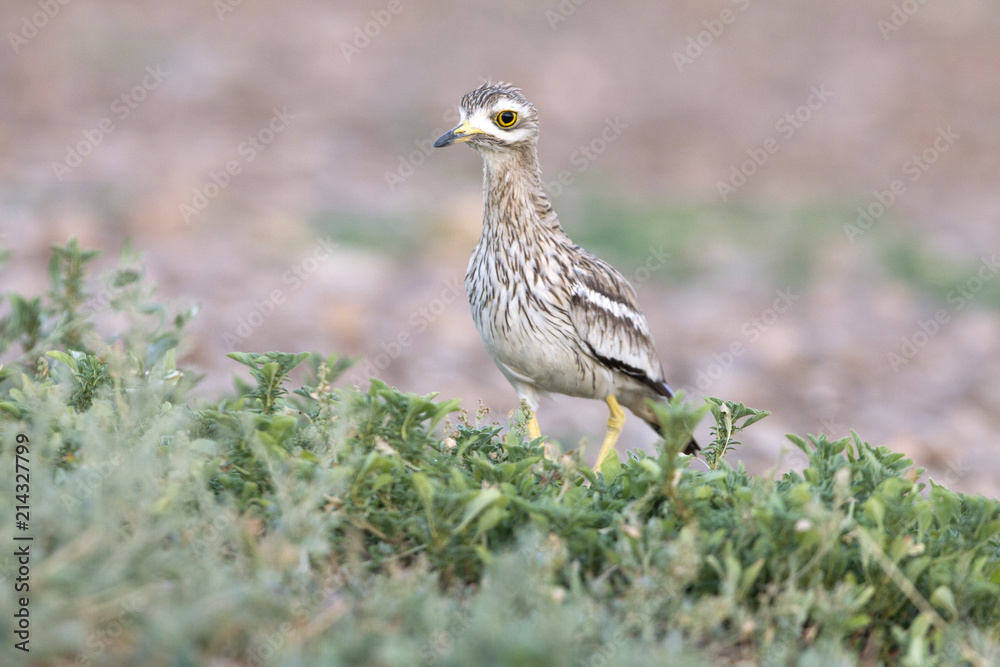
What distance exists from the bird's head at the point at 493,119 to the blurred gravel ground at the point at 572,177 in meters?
1.97

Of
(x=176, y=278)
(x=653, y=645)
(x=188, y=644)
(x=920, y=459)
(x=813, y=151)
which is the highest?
(x=813, y=151)

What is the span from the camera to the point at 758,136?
14.5m

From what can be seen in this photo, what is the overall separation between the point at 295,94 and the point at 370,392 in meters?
11.1

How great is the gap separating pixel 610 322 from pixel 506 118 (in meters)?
1.16

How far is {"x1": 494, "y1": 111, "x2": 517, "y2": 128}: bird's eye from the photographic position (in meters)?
4.90

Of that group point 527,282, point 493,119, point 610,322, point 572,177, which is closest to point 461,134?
point 493,119

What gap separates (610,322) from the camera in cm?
522

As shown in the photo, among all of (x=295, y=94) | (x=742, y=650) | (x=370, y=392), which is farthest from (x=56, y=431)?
(x=295, y=94)

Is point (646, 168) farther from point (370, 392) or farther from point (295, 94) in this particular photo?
point (370, 392)

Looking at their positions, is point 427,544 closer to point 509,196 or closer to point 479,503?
point 479,503

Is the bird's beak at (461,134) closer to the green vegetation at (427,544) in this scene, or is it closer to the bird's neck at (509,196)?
the bird's neck at (509,196)

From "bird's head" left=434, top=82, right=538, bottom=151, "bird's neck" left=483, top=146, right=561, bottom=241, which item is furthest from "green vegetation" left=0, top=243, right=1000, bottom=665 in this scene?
"bird's head" left=434, top=82, right=538, bottom=151

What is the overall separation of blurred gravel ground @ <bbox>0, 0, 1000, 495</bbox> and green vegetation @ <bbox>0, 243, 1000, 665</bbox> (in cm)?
257

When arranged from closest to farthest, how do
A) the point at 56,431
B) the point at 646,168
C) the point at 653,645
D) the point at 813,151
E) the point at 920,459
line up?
the point at 653,645 → the point at 56,431 → the point at 920,459 → the point at 646,168 → the point at 813,151
